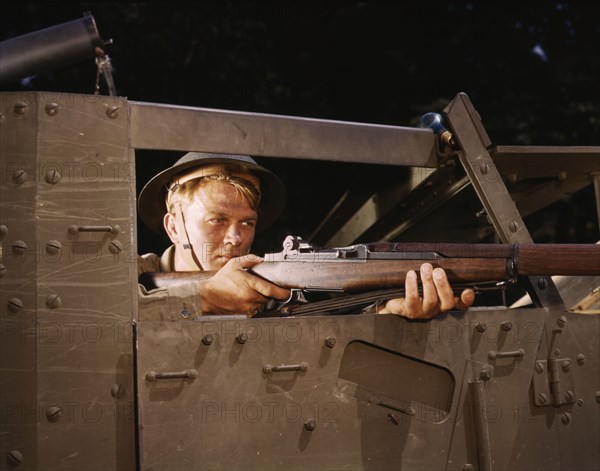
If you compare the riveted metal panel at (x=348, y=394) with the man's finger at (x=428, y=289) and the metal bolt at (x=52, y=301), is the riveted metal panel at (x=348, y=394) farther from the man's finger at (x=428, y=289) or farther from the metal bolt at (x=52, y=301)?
the metal bolt at (x=52, y=301)

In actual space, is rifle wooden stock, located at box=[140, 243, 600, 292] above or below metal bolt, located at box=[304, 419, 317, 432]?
above

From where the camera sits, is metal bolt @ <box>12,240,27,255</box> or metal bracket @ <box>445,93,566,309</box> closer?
metal bolt @ <box>12,240,27,255</box>

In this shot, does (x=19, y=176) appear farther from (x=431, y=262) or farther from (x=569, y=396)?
(x=569, y=396)

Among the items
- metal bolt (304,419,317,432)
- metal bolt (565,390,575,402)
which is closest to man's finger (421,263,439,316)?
metal bolt (304,419,317,432)

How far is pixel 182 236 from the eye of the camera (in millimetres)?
3562

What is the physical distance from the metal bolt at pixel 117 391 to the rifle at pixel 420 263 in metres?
0.73


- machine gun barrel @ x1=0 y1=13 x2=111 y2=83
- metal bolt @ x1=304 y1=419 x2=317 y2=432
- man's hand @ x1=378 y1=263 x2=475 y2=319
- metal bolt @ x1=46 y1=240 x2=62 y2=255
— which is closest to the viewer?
metal bolt @ x1=46 y1=240 x2=62 y2=255

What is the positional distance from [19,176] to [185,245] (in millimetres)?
1349

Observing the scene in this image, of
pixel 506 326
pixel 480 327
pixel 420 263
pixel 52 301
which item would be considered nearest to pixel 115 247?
pixel 52 301

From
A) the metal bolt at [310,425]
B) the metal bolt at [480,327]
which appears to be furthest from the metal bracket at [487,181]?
the metal bolt at [310,425]

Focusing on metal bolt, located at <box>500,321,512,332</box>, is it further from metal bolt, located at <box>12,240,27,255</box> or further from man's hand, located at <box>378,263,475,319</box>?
metal bolt, located at <box>12,240,27,255</box>

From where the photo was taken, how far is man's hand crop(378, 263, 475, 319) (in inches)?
97.6

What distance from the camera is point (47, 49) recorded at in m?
4.64

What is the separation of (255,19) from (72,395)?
805 cm
